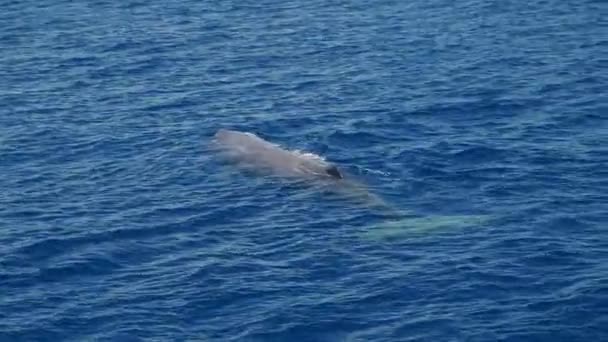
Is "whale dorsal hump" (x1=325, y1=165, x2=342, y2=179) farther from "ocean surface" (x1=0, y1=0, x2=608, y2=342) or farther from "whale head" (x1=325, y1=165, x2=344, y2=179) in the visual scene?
"ocean surface" (x1=0, y1=0, x2=608, y2=342)

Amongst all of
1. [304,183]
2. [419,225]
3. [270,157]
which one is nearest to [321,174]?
[304,183]

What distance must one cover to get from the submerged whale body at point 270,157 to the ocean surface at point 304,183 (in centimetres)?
79

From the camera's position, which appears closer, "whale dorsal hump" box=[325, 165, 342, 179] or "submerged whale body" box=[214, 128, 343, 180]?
"whale dorsal hump" box=[325, 165, 342, 179]

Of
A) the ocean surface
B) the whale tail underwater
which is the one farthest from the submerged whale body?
the ocean surface

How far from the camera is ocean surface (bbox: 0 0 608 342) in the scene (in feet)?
129

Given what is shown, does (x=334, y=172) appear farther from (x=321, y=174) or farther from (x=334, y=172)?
(x=321, y=174)

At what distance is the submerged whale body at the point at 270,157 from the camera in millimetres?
50594

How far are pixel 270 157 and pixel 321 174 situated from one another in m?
3.23

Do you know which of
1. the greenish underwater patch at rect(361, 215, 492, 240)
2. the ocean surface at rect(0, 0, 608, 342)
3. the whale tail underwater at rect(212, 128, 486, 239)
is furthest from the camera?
the whale tail underwater at rect(212, 128, 486, 239)

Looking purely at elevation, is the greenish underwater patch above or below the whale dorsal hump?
below

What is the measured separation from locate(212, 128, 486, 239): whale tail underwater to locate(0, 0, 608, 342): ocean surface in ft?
0.84

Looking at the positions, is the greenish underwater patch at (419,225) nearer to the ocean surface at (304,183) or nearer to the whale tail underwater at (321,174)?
the whale tail underwater at (321,174)

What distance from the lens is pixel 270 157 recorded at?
5269 cm

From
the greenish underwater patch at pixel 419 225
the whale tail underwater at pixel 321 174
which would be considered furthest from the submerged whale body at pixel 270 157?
the greenish underwater patch at pixel 419 225
